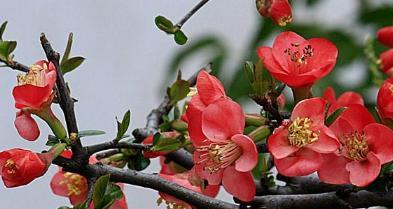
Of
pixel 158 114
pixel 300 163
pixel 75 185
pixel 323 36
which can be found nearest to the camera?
pixel 300 163

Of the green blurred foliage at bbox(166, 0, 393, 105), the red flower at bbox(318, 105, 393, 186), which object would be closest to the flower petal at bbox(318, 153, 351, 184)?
the red flower at bbox(318, 105, 393, 186)

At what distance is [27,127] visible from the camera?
17.9 inches

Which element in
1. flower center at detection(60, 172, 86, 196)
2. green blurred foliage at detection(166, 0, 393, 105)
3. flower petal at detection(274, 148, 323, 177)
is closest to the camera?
flower petal at detection(274, 148, 323, 177)

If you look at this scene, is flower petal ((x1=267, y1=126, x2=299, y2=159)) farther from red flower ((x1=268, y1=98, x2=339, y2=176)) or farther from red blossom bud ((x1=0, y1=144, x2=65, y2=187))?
red blossom bud ((x1=0, y1=144, x2=65, y2=187))

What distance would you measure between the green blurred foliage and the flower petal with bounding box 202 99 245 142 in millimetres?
516

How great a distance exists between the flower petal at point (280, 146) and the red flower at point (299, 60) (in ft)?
0.10

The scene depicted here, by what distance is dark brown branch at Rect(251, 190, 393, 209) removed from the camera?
1.48 feet

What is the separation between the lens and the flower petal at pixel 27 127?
1.48 ft

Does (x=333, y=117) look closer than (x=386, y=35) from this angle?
Yes

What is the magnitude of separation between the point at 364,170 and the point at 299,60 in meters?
0.06

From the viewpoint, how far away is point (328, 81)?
104 cm

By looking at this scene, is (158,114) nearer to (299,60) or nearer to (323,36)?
(299,60)

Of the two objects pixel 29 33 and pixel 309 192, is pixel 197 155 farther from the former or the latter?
pixel 29 33

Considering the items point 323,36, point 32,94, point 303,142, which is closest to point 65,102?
point 32,94
